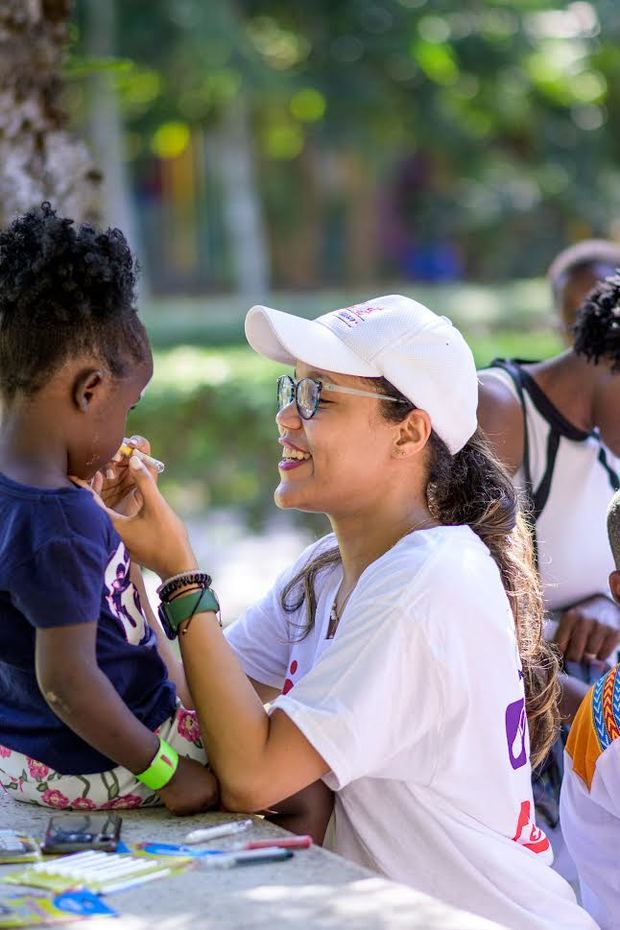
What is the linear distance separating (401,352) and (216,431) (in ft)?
20.9

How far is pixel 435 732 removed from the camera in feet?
8.43

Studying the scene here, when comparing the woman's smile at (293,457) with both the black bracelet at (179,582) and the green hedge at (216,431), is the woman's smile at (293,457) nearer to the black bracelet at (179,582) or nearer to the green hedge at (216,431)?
the black bracelet at (179,582)

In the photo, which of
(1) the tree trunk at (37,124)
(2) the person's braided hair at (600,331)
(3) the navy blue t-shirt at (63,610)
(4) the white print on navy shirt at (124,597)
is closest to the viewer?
(3) the navy blue t-shirt at (63,610)

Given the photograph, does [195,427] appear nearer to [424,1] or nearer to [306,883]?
[306,883]

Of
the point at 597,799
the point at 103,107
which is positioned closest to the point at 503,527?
the point at 597,799

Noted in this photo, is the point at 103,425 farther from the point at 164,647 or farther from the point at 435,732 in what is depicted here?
the point at 435,732

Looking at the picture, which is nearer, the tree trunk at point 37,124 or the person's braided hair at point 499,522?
the person's braided hair at point 499,522

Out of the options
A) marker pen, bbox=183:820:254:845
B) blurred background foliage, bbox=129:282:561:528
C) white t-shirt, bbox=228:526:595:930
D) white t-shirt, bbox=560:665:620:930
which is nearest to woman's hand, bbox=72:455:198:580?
white t-shirt, bbox=228:526:595:930

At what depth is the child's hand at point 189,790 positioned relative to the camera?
8.33 feet

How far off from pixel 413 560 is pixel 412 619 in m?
0.13

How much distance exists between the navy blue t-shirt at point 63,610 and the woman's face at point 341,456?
0.40 metres

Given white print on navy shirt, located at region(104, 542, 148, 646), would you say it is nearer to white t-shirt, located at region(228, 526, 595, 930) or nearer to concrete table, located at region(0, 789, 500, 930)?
white t-shirt, located at region(228, 526, 595, 930)

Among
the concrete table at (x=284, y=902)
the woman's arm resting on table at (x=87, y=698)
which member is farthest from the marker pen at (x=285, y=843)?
the woman's arm resting on table at (x=87, y=698)

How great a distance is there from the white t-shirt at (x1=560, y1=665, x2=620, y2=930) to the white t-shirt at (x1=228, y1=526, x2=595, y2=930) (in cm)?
37
